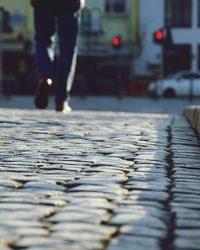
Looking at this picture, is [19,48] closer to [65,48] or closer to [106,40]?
[106,40]

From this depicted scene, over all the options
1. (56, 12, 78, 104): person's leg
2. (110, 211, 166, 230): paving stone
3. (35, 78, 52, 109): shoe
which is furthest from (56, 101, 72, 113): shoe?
(110, 211, 166, 230): paving stone

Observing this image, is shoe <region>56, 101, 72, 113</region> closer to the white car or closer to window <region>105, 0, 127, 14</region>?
the white car

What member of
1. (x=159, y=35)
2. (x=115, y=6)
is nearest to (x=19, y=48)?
(x=115, y=6)

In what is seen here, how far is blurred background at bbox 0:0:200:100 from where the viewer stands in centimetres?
4231

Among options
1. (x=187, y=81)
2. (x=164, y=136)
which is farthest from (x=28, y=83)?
(x=164, y=136)

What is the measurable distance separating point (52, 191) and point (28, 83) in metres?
39.6

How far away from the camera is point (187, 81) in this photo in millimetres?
38250

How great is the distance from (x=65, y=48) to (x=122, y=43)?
1336 inches

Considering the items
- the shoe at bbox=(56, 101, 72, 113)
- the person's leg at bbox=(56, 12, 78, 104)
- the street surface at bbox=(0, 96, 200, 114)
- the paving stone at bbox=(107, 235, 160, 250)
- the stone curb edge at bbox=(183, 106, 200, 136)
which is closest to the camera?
the paving stone at bbox=(107, 235, 160, 250)

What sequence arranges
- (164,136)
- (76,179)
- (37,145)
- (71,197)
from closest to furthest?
1. (71,197)
2. (76,179)
3. (37,145)
4. (164,136)

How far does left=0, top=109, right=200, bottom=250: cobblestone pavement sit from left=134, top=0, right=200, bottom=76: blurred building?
36.6 metres

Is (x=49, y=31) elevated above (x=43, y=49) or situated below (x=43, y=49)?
above

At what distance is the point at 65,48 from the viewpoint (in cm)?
848

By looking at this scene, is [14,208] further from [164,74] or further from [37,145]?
[164,74]
